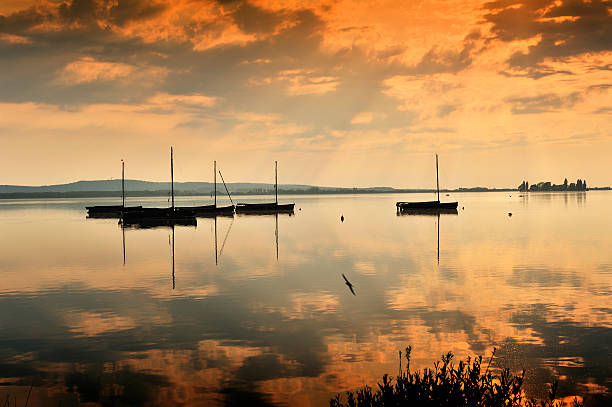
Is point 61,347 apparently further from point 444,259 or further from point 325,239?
point 325,239

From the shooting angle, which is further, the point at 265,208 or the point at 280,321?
the point at 265,208

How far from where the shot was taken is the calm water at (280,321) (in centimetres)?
1473

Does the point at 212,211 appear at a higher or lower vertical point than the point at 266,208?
lower

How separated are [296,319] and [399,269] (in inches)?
604

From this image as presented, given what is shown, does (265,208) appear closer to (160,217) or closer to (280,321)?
(160,217)

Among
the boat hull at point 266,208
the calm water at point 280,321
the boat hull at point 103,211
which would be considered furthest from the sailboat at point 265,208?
the calm water at point 280,321

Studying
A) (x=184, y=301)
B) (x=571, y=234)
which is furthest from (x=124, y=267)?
(x=571, y=234)

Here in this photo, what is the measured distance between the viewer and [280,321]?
841 inches

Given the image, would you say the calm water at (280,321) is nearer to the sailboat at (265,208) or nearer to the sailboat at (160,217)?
the sailboat at (160,217)

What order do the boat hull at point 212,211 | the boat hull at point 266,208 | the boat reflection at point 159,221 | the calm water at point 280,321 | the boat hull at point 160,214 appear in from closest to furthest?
the calm water at point 280,321 → the boat reflection at point 159,221 → the boat hull at point 160,214 → the boat hull at point 212,211 → the boat hull at point 266,208

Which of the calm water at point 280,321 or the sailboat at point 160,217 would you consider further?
the sailboat at point 160,217

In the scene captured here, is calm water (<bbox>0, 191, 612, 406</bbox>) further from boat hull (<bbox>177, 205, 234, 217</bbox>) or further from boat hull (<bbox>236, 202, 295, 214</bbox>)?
boat hull (<bbox>236, 202, 295, 214</bbox>)

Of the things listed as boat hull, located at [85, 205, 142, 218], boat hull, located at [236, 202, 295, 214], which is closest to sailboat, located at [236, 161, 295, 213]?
boat hull, located at [236, 202, 295, 214]

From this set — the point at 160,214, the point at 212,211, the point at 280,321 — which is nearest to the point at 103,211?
the point at 212,211
